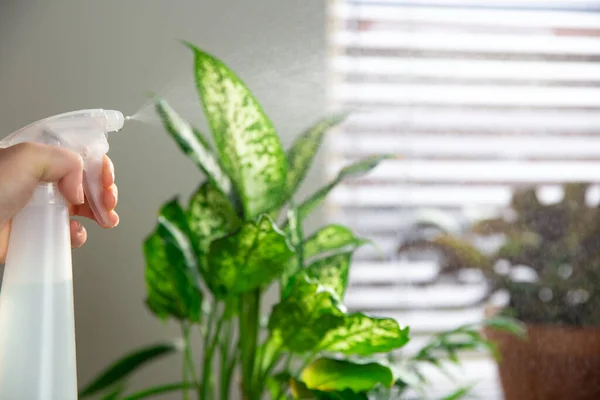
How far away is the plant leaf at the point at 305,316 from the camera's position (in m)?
0.66

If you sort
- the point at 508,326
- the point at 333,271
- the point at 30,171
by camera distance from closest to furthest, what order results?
the point at 30,171, the point at 333,271, the point at 508,326

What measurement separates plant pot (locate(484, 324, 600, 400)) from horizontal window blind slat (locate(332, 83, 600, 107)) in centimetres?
34

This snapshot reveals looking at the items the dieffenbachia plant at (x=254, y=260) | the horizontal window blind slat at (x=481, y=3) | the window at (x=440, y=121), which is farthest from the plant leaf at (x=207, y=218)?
the horizontal window blind slat at (x=481, y=3)

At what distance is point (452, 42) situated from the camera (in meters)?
1.11

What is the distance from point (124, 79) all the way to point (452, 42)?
1.62 ft

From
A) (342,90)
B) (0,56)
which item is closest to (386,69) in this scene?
(342,90)

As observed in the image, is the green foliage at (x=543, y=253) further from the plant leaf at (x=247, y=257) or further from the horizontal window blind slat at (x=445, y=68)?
the plant leaf at (x=247, y=257)

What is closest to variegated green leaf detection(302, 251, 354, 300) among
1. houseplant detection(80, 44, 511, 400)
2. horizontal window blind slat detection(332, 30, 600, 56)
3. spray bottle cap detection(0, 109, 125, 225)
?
houseplant detection(80, 44, 511, 400)

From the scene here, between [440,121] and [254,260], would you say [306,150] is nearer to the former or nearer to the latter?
[254,260]

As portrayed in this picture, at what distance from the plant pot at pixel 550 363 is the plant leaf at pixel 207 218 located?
492 mm

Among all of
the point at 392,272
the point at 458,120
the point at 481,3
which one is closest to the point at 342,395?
the point at 392,272

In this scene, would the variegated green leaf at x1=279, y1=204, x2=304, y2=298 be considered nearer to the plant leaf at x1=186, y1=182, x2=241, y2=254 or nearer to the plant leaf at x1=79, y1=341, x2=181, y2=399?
the plant leaf at x1=186, y1=182, x2=241, y2=254

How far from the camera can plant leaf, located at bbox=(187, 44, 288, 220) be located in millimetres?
720

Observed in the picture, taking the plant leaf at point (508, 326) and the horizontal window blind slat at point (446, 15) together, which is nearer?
the plant leaf at point (508, 326)
